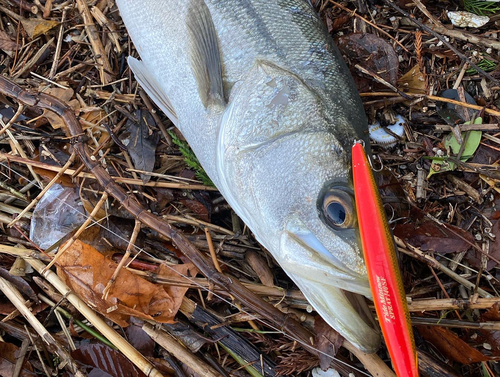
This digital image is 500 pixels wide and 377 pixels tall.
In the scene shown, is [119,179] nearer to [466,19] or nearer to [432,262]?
[432,262]

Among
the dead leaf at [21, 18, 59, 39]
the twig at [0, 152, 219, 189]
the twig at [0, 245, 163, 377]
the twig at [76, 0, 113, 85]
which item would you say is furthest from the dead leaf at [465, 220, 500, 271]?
the dead leaf at [21, 18, 59, 39]

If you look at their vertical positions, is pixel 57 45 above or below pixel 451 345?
above

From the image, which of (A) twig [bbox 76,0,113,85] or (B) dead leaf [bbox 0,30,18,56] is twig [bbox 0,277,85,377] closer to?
(A) twig [bbox 76,0,113,85]

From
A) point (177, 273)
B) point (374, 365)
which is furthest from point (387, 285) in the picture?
point (177, 273)

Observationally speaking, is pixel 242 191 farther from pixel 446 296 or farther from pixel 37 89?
pixel 37 89

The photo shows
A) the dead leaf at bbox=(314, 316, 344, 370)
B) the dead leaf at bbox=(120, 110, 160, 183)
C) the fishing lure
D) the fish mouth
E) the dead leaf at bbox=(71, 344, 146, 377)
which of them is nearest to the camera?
the fishing lure

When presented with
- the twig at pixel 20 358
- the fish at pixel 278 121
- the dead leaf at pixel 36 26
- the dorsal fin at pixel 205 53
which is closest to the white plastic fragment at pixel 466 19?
the fish at pixel 278 121

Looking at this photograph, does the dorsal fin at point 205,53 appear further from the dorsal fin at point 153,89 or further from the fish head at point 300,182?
the dorsal fin at point 153,89

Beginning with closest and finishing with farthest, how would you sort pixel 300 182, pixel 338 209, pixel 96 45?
pixel 338 209 → pixel 300 182 → pixel 96 45

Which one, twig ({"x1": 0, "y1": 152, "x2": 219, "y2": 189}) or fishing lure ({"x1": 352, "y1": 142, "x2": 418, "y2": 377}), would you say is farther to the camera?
twig ({"x1": 0, "y1": 152, "x2": 219, "y2": 189})
